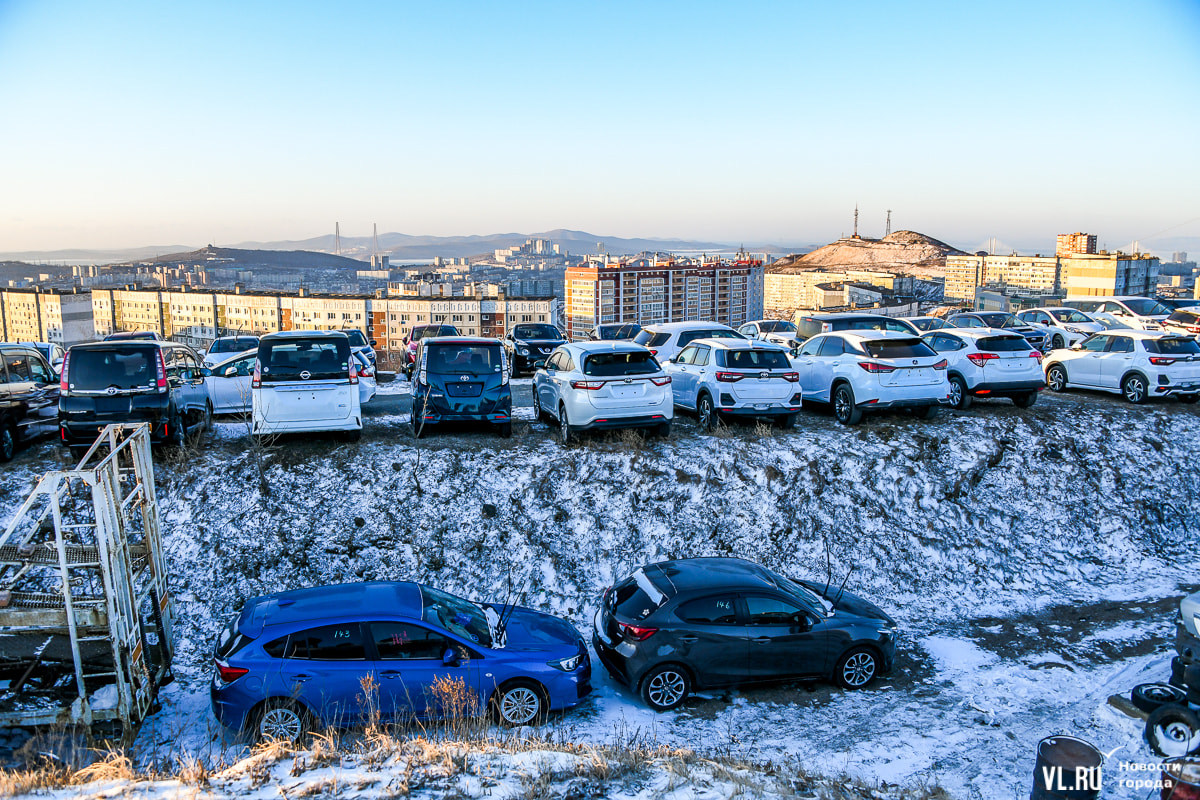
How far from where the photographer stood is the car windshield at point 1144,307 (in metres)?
25.9

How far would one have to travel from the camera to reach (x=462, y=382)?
12133mm

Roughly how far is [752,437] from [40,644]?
10.4 metres

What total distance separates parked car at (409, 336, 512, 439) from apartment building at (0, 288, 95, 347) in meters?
70.8

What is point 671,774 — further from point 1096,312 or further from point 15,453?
point 1096,312

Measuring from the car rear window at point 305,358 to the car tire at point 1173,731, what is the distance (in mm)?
10730

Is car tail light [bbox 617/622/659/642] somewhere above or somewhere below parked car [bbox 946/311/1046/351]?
below

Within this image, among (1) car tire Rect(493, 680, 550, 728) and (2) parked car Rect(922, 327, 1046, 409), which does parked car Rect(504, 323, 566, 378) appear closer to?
(2) parked car Rect(922, 327, 1046, 409)

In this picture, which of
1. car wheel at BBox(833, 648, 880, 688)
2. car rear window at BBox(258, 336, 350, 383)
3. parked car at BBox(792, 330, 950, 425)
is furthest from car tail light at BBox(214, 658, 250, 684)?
parked car at BBox(792, 330, 950, 425)

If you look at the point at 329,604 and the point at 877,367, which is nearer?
the point at 329,604

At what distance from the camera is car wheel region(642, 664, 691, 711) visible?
24.3ft

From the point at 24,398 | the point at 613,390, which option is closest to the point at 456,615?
the point at 613,390

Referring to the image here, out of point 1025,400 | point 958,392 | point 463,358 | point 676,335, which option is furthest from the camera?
point 676,335

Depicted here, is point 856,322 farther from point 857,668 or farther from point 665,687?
point 665,687

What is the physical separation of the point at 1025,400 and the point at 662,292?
9310cm
